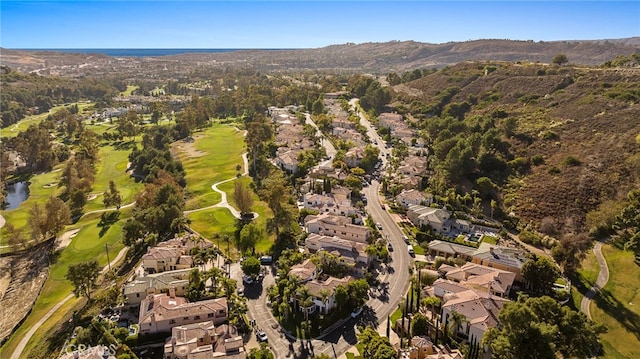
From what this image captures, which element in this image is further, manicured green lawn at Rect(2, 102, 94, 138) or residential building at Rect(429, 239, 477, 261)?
manicured green lawn at Rect(2, 102, 94, 138)

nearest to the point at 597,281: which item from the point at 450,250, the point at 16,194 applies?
the point at 450,250

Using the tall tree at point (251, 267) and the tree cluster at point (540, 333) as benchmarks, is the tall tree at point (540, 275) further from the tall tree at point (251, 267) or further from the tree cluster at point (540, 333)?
the tall tree at point (251, 267)

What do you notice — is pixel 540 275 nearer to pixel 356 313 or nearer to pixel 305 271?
pixel 356 313

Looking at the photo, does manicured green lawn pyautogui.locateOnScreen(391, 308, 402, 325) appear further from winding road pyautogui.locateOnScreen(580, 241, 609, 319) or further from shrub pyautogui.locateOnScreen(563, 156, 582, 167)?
shrub pyautogui.locateOnScreen(563, 156, 582, 167)

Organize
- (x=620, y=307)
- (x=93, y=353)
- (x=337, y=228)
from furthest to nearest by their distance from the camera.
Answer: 1. (x=337, y=228)
2. (x=620, y=307)
3. (x=93, y=353)

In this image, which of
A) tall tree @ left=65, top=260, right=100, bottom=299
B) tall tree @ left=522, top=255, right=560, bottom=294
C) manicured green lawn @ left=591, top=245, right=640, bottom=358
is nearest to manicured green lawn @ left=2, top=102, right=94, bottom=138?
tall tree @ left=65, top=260, right=100, bottom=299

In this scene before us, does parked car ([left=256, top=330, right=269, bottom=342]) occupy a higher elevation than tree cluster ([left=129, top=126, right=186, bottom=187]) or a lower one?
lower

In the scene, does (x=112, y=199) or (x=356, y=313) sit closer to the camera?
(x=356, y=313)
